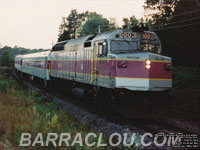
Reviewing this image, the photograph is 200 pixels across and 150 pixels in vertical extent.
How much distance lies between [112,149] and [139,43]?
5.53 meters

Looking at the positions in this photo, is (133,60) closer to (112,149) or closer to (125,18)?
(112,149)

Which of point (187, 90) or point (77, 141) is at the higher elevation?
point (187, 90)

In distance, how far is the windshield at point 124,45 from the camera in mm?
10141

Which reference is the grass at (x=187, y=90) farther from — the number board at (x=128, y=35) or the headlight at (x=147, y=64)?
the number board at (x=128, y=35)

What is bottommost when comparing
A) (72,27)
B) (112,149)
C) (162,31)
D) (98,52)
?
(112,149)

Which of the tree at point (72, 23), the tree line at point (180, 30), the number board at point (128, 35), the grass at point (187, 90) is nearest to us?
the number board at point (128, 35)

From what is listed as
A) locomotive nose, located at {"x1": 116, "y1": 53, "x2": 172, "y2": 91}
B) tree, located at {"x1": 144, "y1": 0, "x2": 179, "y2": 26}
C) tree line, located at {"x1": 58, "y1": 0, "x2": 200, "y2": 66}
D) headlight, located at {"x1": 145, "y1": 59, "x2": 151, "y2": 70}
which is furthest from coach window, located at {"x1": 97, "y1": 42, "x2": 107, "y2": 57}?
tree, located at {"x1": 144, "y1": 0, "x2": 179, "y2": 26}

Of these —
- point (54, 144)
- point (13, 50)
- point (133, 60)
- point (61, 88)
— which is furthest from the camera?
point (13, 50)

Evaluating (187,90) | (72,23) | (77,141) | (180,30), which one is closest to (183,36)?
(180,30)

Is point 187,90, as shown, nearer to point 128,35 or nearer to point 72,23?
point 128,35

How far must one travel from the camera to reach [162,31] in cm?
2916

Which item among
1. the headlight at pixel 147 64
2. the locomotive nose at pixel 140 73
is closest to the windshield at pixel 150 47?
A: the locomotive nose at pixel 140 73

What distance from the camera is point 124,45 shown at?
10.2 metres

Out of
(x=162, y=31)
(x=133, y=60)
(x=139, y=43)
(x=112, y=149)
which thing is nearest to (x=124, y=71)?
(x=133, y=60)
